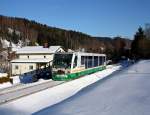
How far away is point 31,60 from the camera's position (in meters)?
55.1

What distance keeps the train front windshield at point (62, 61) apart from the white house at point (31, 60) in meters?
19.8

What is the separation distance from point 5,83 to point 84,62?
871 centimetres

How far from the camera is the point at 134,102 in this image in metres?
10.4

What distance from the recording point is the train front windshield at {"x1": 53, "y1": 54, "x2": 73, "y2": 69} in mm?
29688

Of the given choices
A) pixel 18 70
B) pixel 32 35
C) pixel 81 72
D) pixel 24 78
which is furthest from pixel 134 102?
pixel 32 35

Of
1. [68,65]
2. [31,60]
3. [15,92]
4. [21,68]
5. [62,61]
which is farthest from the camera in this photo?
[31,60]

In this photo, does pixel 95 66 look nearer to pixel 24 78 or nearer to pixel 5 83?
pixel 24 78

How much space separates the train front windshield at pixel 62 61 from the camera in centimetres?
2969

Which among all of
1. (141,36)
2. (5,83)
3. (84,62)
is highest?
(141,36)

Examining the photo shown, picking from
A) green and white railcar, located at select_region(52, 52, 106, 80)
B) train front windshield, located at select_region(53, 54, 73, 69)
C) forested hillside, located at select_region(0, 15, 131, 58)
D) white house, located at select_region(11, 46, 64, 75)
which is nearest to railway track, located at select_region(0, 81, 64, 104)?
green and white railcar, located at select_region(52, 52, 106, 80)

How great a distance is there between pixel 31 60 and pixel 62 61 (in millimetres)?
25865

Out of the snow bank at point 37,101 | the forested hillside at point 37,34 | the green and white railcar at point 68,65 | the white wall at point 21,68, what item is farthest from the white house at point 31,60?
the forested hillside at point 37,34

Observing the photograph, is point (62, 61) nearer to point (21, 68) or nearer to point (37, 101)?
point (37, 101)

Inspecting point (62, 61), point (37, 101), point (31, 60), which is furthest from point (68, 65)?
point (31, 60)
